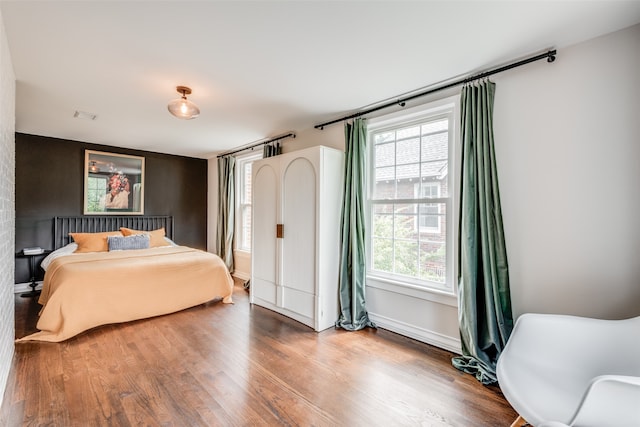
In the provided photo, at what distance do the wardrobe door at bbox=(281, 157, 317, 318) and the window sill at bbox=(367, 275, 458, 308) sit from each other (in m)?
0.68

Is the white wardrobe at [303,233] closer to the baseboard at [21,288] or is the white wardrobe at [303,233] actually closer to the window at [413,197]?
the window at [413,197]

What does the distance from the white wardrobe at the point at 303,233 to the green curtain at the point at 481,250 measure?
130 centimetres

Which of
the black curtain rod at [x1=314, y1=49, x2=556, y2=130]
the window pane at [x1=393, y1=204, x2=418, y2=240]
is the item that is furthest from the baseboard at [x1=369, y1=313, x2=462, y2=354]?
the black curtain rod at [x1=314, y1=49, x2=556, y2=130]

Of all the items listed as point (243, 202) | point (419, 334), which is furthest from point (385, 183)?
point (243, 202)

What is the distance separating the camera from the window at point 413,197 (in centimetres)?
274

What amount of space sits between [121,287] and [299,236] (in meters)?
2.01

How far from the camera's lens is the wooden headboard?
179 inches

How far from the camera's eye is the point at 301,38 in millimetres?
1961

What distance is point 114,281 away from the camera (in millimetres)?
3162

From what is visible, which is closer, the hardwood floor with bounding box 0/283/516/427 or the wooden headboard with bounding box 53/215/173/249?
the hardwood floor with bounding box 0/283/516/427

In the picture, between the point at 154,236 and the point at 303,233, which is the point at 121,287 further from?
the point at 303,233

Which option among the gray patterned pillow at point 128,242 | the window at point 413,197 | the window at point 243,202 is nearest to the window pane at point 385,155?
the window at point 413,197

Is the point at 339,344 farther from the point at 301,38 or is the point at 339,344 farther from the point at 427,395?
the point at 301,38

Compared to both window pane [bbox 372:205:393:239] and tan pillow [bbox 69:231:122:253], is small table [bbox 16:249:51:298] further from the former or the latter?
window pane [bbox 372:205:393:239]
